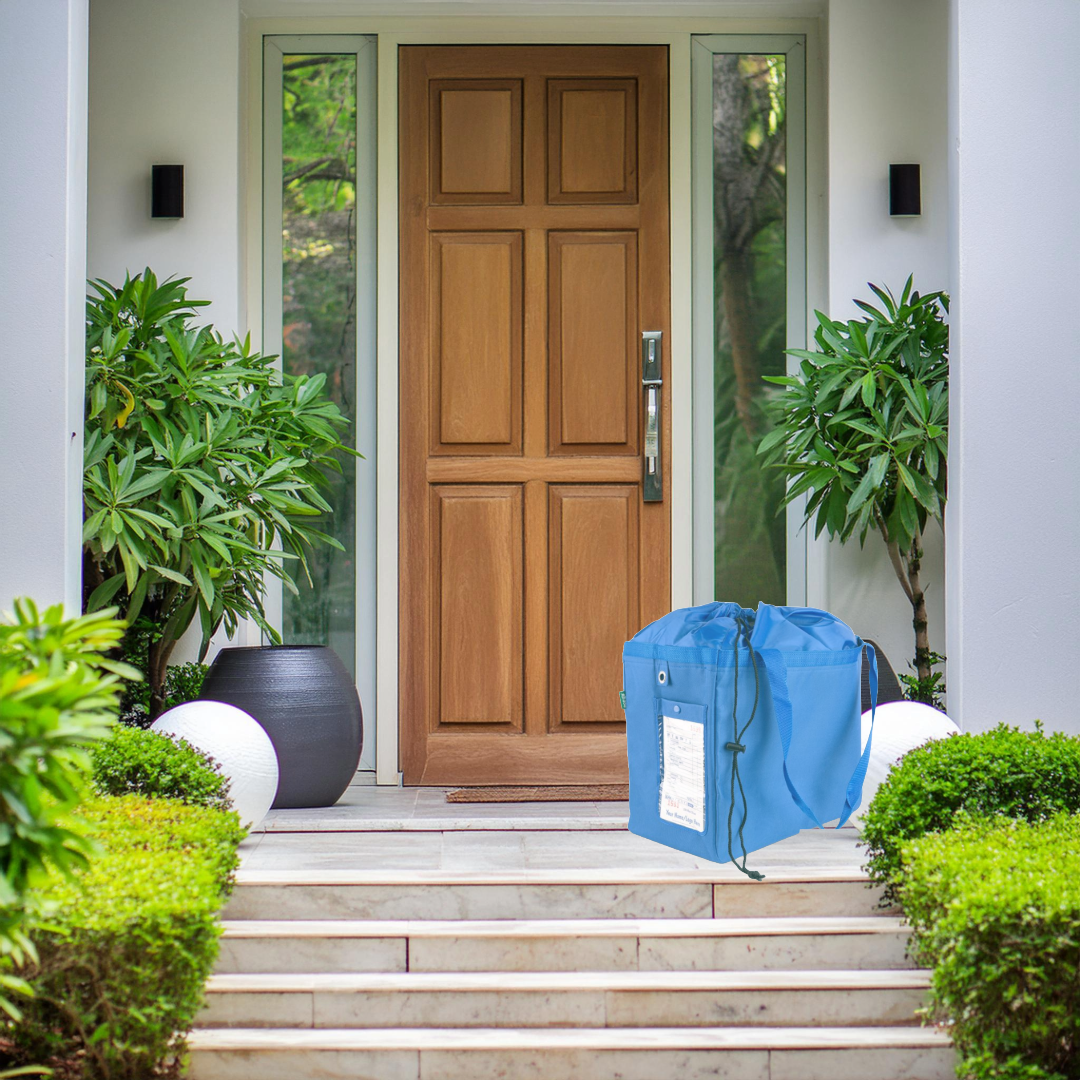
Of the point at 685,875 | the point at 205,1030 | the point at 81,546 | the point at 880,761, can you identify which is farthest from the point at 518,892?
the point at 81,546

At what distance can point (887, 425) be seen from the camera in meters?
3.52

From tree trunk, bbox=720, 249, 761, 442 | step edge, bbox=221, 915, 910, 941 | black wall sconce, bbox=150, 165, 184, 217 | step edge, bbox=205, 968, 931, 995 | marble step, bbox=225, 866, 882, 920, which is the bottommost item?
step edge, bbox=205, 968, 931, 995

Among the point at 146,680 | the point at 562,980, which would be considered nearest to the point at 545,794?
the point at 146,680

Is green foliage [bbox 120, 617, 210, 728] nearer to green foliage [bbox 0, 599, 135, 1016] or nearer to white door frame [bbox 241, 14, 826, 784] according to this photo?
white door frame [bbox 241, 14, 826, 784]

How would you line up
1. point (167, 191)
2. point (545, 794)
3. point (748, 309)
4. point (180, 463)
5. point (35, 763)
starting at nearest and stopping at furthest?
1. point (35, 763)
2. point (180, 463)
3. point (545, 794)
4. point (167, 191)
5. point (748, 309)

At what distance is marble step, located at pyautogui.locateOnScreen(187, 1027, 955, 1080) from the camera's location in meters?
2.17

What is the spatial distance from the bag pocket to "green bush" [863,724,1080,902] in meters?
0.38

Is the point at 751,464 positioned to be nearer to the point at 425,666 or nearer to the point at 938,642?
the point at 938,642

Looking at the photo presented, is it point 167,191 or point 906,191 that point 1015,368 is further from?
point 167,191

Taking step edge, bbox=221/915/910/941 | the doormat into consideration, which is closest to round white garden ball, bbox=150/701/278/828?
step edge, bbox=221/915/910/941

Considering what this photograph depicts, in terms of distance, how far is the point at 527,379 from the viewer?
157 inches

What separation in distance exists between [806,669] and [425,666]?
5.27 ft

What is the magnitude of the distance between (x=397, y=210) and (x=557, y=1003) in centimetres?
272

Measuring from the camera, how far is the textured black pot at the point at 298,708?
334 centimetres
